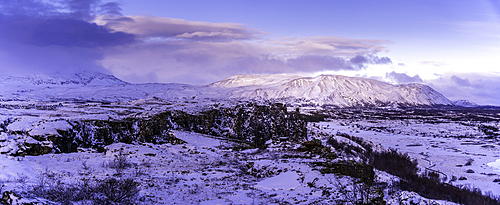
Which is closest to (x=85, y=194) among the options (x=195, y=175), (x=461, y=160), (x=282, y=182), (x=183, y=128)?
(x=195, y=175)

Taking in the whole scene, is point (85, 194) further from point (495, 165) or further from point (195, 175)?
point (495, 165)

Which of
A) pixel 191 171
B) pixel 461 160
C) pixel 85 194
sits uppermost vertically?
pixel 85 194

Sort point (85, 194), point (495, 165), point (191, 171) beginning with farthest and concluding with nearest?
point (495, 165) < point (191, 171) < point (85, 194)

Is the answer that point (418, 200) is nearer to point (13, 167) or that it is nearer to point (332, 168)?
point (332, 168)

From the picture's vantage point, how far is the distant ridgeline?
900 inches

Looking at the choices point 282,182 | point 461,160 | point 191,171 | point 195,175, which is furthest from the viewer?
point 461,160

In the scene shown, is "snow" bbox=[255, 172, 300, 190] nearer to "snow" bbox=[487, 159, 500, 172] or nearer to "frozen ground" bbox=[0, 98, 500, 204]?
"frozen ground" bbox=[0, 98, 500, 204]

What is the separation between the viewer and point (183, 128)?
34.9 metres

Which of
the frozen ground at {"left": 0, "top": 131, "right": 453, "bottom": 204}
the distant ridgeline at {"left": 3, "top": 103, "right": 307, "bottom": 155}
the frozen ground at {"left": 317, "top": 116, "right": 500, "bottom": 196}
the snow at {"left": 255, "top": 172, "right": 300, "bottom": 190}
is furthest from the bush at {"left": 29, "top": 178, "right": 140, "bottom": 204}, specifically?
→ the frozen ground at {"left": 317, "top": 116, "right": 500, "bottom": 196}

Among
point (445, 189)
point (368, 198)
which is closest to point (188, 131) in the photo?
point (368, 198)

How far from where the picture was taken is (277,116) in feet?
138

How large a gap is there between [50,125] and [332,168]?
1927 cm

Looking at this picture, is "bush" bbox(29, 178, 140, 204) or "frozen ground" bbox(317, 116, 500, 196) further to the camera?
"frozen ground" bbox(317, 116, 500, 196)

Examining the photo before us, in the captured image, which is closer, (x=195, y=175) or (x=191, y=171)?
(x=195, y=175)
